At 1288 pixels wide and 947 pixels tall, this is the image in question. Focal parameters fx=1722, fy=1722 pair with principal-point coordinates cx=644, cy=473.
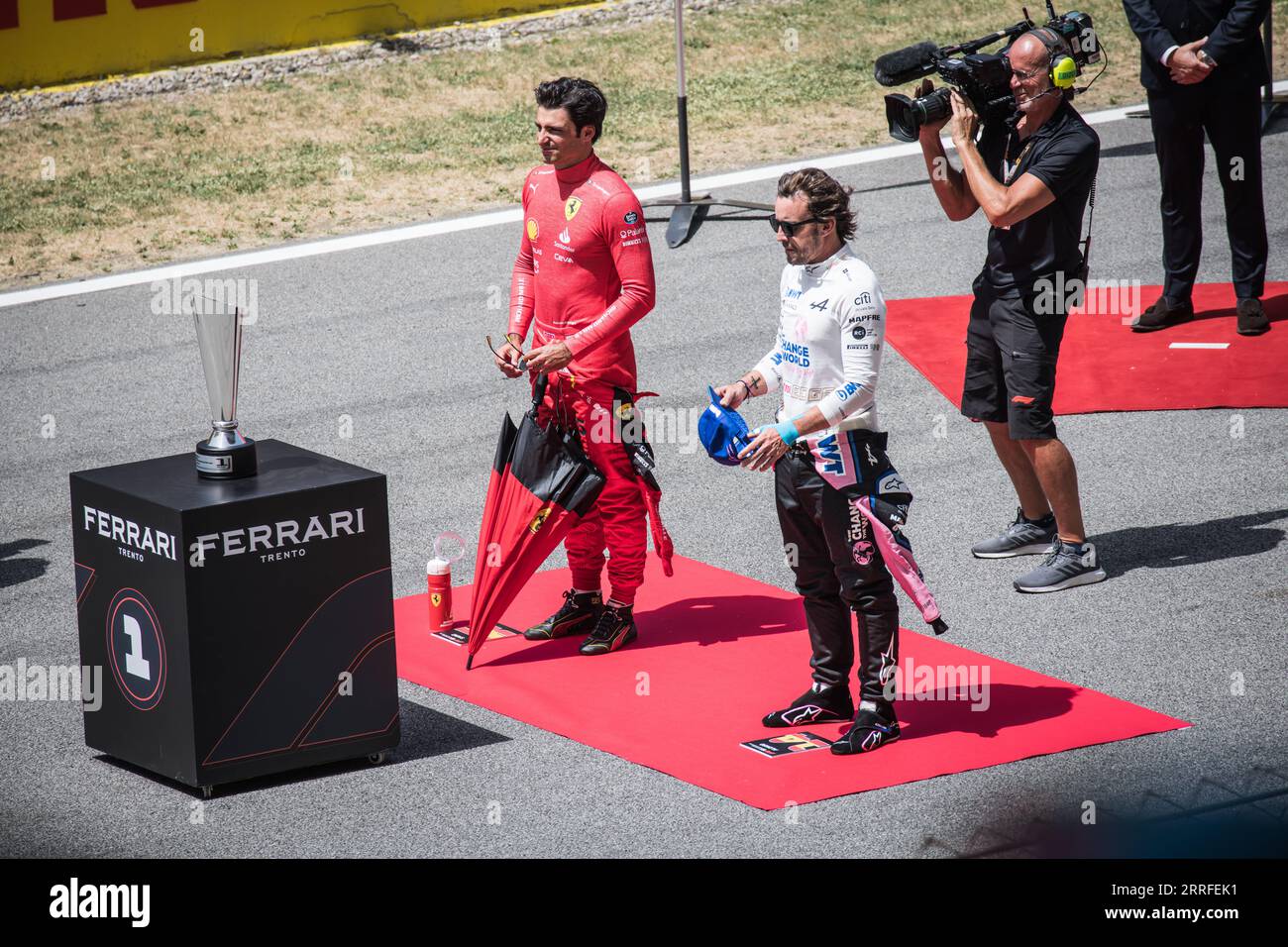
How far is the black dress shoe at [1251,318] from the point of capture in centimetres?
1023

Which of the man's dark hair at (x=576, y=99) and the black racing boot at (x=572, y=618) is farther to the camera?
the black racing boot at (x=572, y=618)

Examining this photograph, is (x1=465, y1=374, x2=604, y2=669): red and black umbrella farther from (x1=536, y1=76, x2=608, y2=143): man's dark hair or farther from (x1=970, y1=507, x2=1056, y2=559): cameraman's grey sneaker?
(x1=970, y1=507, x2=1056, y2=559): cameraman's grey sneaker

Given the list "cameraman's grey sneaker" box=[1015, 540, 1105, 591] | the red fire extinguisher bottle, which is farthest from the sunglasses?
"cameraman's grey sneaker" box=[1015, 540, 1105, 591]

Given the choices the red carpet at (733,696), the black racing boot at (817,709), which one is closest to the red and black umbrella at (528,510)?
the red carpet at (733,696)

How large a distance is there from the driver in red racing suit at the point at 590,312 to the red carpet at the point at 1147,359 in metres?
3.50

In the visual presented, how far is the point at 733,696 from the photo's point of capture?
651 centimetres

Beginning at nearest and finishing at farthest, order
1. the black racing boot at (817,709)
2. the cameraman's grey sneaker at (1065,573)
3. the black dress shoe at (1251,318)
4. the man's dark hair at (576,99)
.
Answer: the black racing boot at (817,709) < the man's dark hair at (576,99) < the cameraman's grey sneaker at (1065,573) < the black dress shoe at (1251,318)

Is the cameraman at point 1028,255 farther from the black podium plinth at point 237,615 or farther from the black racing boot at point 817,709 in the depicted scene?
the black podium plinth at point 237,615

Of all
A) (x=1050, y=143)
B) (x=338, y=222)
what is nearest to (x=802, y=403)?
(x=1050, y=143)

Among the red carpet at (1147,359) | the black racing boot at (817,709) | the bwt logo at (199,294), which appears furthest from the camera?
the bwt logo at (199,294)

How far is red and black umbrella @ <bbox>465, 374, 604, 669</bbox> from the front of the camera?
679 centimetres

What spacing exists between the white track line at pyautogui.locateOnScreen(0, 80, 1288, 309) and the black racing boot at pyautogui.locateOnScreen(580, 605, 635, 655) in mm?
7326
